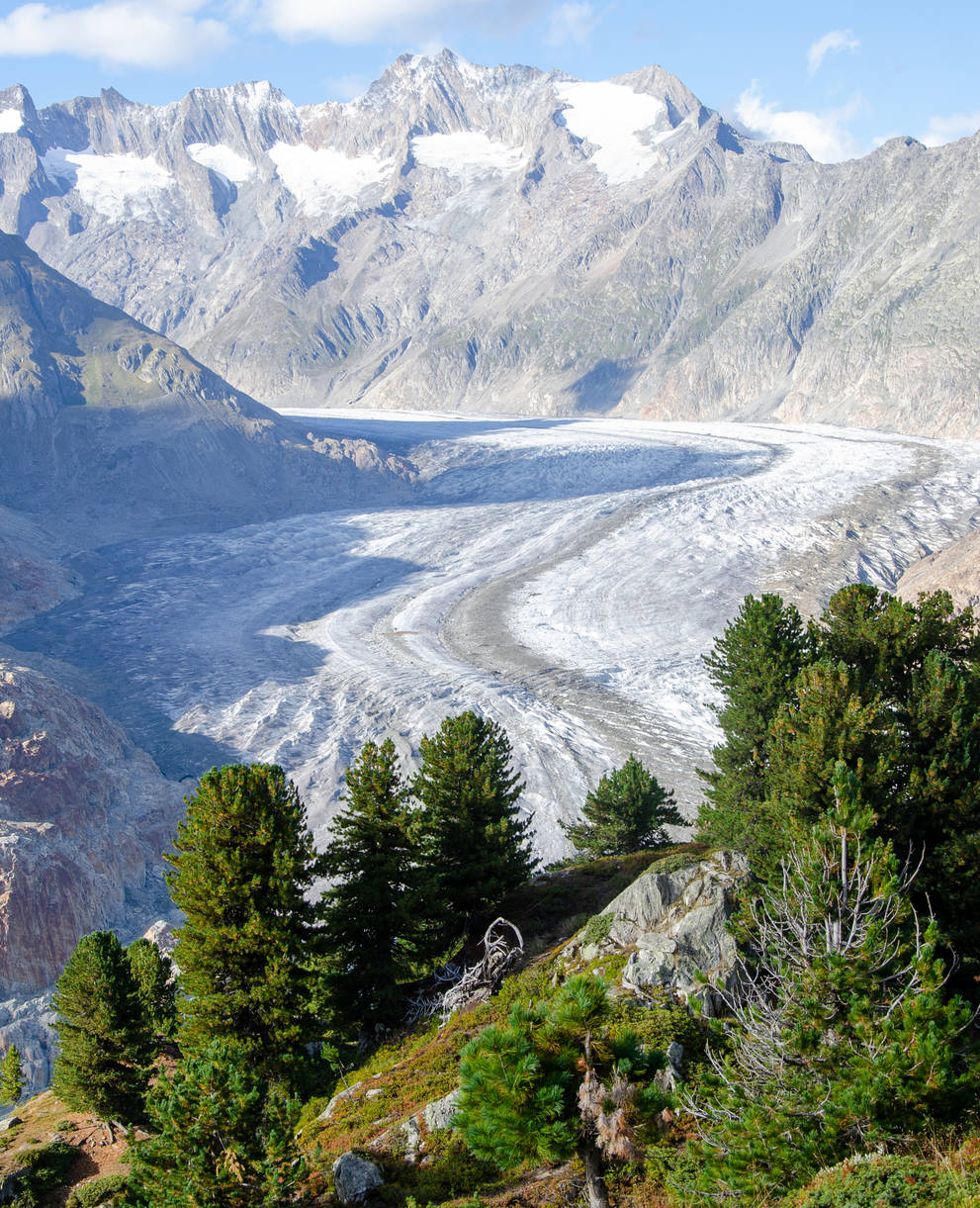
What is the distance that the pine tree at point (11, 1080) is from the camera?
94.2 ft

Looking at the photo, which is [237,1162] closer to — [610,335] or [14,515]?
[14,515]

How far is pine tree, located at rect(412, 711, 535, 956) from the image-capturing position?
2275cm

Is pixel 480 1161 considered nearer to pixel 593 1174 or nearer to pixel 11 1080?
pixel 593 1174

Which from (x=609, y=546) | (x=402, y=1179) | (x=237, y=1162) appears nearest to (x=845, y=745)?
(x=402, y=1179)

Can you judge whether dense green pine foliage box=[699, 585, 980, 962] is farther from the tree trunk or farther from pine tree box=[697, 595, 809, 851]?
the tree trunk

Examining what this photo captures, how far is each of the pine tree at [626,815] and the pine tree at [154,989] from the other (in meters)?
14.2

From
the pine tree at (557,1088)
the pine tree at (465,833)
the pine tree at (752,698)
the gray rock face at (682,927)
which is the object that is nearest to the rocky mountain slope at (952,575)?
the pine tree at (752,698)

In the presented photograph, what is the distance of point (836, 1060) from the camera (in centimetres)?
1074

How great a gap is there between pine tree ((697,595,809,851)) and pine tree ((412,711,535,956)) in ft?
20.0

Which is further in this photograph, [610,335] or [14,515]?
[610,335]

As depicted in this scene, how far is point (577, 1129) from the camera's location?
10.9 metres

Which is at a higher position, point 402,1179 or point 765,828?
point 765,828

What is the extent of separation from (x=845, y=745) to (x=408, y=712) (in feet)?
123

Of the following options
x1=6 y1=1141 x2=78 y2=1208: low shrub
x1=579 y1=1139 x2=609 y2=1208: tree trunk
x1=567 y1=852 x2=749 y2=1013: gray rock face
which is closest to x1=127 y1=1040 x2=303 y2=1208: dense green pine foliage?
x1=579 y1=1139 x2=609 y2=1208: tree trunk
